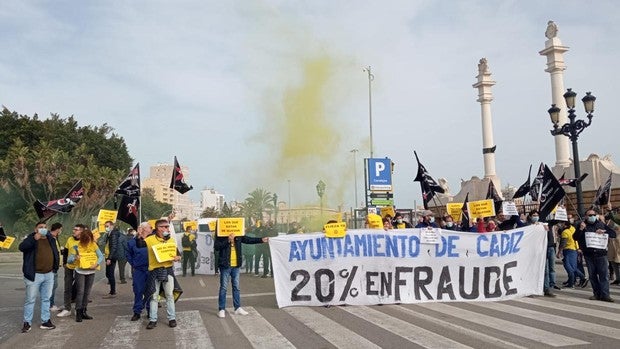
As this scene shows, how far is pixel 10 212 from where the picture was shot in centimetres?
5150

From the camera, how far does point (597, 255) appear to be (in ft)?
33.8

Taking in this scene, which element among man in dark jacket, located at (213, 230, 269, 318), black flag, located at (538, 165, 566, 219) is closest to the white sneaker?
man in dark jacket, located at (213, 230, 269, 318)

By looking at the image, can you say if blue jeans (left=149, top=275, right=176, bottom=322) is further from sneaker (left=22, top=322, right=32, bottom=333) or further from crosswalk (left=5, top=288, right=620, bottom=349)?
sneaker (left=22, top=322, right=32, bottom=333)

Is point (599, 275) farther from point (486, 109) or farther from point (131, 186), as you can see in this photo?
point (486, 109)

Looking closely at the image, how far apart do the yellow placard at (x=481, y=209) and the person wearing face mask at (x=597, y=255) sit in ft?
10.3

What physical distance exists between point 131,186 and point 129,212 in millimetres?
2651

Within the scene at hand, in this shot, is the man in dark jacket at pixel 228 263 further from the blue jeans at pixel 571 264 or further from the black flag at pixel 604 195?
the black flag at pixel 604 195

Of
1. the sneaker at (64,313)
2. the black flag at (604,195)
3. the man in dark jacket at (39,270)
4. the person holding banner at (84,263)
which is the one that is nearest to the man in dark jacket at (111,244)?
the sneaker at (64,313)

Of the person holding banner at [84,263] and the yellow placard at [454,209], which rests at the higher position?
the yellow placard at [454,209]

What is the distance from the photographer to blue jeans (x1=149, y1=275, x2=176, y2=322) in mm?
8281

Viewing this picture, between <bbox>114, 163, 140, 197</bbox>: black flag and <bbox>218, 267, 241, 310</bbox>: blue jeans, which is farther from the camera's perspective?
<bbox>114, 163, 140, 197</bbox>: black flag

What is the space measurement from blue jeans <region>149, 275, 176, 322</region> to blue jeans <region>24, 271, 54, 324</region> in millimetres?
1723

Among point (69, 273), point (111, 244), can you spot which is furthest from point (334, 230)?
point (111, 244)

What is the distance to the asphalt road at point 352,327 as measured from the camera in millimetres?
6938
